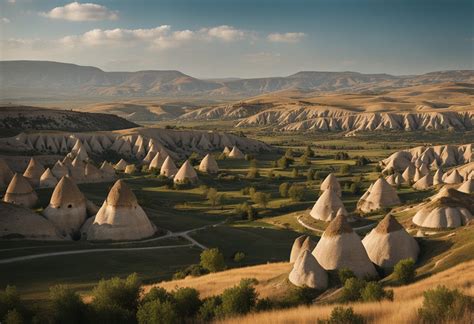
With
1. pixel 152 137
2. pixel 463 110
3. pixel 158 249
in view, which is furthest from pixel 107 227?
pixel 463 110

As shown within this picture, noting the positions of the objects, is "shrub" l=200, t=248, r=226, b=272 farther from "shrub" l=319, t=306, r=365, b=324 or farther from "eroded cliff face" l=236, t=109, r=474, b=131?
"eroded cliff face" l=236, t=109, r=474, b=131

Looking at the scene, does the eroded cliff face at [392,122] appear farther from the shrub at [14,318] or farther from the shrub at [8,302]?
the shrub at [14,318]

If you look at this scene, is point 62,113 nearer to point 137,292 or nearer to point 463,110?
point 137,292

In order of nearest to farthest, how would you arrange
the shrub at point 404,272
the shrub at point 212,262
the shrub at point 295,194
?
the shrub at point 404,272
the shrub at point 212,262
the shrub at point 295,194

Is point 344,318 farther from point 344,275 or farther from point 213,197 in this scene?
point 213,197

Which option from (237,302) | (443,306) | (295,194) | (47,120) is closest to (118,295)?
(237,302)

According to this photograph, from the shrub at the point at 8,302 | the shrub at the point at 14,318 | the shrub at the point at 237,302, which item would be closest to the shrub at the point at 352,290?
the shrub at the point at 237,302
